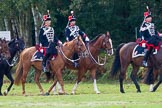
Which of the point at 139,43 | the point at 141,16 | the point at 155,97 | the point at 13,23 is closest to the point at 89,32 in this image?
the point at 141,16

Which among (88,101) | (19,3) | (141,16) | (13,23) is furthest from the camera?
(13,23)

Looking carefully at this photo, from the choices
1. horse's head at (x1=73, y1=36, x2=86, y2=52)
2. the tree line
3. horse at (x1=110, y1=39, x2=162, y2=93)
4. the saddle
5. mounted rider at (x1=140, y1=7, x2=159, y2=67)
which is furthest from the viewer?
the tree line

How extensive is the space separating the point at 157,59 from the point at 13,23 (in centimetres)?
2289

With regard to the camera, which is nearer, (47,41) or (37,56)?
(47,41)

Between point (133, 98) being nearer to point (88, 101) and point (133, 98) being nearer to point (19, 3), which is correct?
point (88, 101)

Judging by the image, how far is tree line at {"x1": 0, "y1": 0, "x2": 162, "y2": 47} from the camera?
145 ft

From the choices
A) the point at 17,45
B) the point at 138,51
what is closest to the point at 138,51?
the point at 138,51

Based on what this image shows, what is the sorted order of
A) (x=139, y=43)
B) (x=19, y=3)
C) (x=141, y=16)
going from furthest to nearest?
(x=141, y=16), (x=19, y=3), (x=139, y=43)

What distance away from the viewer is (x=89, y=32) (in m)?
45.9

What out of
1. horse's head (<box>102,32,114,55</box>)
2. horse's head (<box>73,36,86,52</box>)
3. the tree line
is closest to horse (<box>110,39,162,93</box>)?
horse's head (<box>102,32,114,55</box>)

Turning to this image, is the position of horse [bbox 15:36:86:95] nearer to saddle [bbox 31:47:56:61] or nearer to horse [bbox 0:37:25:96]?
saddle [bbox 31:47:56:61]

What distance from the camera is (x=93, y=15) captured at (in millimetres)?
45656

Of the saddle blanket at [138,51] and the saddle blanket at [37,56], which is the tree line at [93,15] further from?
the saddle blanket at [37,56]

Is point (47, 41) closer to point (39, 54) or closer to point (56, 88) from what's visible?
point (39, 54)
